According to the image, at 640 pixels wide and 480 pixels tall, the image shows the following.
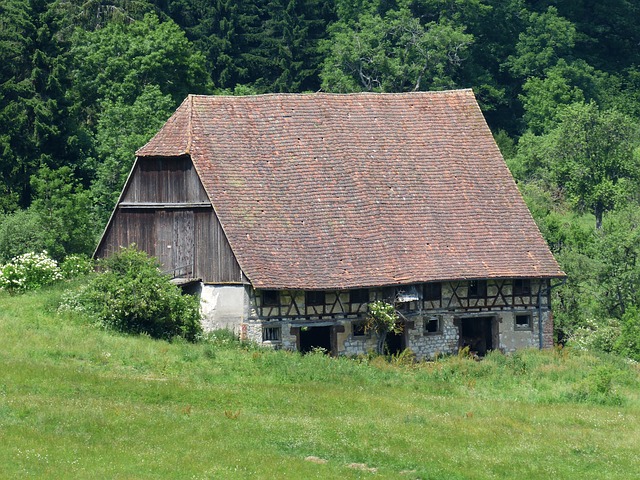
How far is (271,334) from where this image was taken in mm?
54344

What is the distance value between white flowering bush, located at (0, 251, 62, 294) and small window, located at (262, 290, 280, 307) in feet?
27.1

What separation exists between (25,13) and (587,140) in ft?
84.6

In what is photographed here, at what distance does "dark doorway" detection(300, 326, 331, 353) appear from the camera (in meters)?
56.9

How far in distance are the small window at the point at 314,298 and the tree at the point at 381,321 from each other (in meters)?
1.61

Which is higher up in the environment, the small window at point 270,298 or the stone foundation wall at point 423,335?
the small window at point 270,298

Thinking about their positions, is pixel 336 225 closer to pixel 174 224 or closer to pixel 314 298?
pixel 314 298

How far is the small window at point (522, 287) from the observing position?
57.6m

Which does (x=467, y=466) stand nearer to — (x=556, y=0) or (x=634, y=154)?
(x=634, y=154)

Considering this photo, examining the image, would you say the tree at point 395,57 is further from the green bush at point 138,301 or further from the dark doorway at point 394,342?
the green bush at point 138,301

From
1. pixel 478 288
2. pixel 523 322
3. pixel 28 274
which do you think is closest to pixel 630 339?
pixel 523 322

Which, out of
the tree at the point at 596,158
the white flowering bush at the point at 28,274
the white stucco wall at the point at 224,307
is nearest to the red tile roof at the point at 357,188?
the white stucco wall at the point at 224,307

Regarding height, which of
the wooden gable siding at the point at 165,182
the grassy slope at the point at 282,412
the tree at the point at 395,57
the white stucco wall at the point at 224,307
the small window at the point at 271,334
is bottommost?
the grassy slope at the point at 282,412

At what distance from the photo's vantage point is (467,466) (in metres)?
39.2

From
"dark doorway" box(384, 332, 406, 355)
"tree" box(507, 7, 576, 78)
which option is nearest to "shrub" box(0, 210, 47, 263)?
"dark doorway" box(384, 332, 406, 355)
